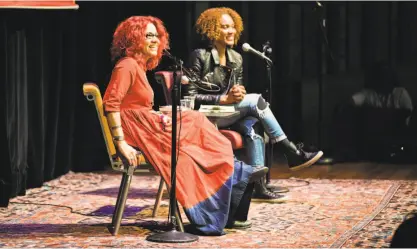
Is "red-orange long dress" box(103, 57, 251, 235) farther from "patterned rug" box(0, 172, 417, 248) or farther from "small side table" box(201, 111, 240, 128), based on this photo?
"small side table" box(201, 111, 240, 128)

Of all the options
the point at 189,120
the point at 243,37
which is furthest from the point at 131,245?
the point at 243,37

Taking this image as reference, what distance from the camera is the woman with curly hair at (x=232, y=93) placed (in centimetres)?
586

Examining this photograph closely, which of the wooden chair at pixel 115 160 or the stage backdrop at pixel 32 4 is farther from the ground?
the stage backdrop at pixel 32 4

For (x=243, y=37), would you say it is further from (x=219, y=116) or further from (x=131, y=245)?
(x=131, y=245)

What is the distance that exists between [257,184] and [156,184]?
1.13m

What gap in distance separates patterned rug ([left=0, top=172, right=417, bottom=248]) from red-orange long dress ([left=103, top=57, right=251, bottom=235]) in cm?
16

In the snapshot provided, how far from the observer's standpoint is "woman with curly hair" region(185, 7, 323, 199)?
19.2 feet

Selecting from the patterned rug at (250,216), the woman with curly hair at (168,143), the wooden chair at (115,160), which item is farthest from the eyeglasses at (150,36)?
the patterned rug at (250,216)

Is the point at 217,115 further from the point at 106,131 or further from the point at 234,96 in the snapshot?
the point at 106,131

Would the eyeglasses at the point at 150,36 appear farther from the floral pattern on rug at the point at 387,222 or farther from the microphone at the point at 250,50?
the floral pattern on rug at the point at 387,222

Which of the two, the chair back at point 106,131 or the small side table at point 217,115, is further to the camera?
the small side table at point 217,115

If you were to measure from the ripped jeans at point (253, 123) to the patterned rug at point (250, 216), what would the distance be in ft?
1.12

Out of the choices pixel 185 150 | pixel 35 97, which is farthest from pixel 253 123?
pixel 35 97

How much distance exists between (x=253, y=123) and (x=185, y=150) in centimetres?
116
